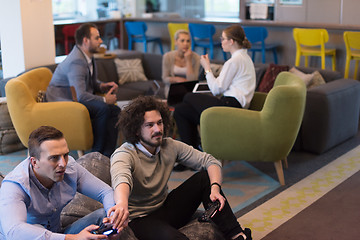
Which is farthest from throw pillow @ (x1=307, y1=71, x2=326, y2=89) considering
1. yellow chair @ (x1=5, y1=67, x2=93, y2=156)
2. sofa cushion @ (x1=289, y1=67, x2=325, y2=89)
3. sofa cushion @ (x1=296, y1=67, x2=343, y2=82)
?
yellow chair @ (x1=5, y1=67, x2=93, y2=156)

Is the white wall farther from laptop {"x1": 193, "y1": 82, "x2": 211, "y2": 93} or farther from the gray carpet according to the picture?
the gray carpet

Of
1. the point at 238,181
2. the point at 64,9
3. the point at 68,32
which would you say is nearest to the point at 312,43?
the point at 238,181

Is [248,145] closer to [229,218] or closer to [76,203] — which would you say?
[229,218]

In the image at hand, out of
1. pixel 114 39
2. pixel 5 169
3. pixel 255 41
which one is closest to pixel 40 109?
pixel 5 169

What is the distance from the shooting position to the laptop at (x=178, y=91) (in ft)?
15.8

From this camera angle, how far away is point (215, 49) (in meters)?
8.06

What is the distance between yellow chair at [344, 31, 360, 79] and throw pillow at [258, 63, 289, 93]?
4.56ft

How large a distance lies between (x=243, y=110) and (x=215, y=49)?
162 inches

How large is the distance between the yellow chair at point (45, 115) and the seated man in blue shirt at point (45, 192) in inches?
79.4

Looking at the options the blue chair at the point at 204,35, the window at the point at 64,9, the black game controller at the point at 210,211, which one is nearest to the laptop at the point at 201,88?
the black game controller at the point at 210,211

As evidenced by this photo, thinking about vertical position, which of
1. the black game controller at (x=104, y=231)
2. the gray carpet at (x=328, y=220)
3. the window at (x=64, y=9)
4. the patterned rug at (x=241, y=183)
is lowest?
the gray carpet at (x=328, y=220)

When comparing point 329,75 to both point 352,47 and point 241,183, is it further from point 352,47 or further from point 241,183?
point 241,183

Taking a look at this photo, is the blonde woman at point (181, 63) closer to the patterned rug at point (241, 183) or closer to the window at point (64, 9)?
the patterned rug at point (241, 183)

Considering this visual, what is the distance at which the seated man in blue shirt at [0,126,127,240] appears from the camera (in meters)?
2.07
